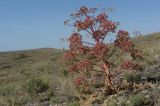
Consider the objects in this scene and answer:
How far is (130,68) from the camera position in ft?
35.6

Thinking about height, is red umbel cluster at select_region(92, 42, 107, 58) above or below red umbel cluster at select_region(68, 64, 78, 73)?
above

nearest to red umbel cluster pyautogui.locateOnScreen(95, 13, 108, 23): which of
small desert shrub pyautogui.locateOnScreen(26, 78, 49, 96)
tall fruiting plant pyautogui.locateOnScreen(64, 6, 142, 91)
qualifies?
tall fruiting plant pyautogui.locateOnScreen(64, 6, 142, 91)

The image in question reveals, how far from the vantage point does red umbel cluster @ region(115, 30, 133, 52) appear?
10.8 metres

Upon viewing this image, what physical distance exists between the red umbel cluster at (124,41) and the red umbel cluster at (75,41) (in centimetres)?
102

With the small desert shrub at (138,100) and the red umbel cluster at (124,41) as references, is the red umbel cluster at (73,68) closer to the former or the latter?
the red umbel cluster at (124,41)

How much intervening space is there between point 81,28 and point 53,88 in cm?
629

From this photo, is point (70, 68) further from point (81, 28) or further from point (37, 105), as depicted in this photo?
point (37, 105)

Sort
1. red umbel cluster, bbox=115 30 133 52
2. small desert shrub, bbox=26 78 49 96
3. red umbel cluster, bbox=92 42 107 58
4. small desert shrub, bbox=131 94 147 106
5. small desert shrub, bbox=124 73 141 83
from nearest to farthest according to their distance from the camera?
small desert shrub, bbox=131 94 147 106, red umbel cluster, bbox=92 42 107 58, red umbel cluster, bbox=115 30 133 52, small desert shrub, bbox=124 73 141 83, small desert shrub, bbox=26 78 49 96

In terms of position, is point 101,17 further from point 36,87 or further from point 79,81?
point 36,87

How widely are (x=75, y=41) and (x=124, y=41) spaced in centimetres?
129

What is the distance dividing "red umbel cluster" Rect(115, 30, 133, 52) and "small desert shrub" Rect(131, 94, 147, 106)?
128cm

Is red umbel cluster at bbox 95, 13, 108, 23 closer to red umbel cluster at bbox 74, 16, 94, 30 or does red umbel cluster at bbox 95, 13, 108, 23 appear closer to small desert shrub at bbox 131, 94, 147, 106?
red umbel cluster at bbox 74, 16, 94, 30

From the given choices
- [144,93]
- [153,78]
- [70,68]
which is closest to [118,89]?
[144,93]

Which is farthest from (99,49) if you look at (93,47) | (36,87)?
(36,87)
